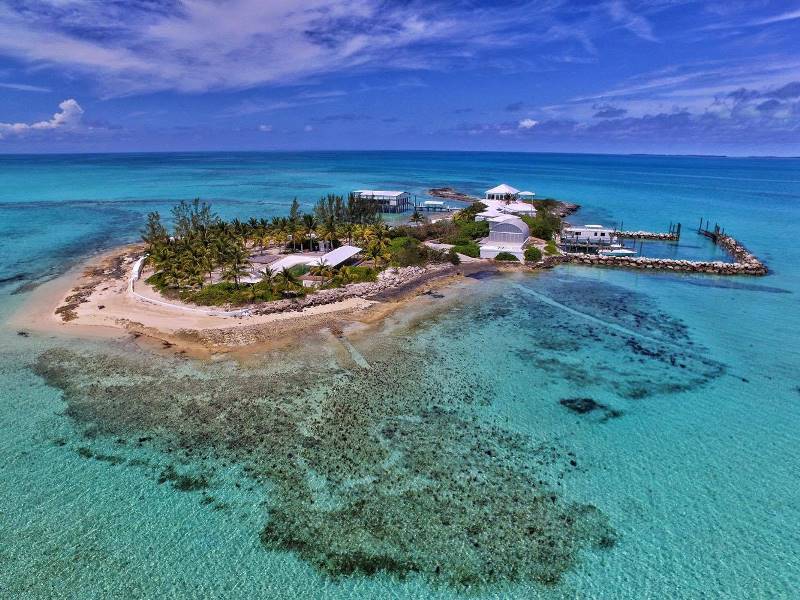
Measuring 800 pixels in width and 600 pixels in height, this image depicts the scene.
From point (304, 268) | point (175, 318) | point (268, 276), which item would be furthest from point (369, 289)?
point (175, 318)

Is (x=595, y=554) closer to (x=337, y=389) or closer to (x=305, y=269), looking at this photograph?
(x=337, y=389)

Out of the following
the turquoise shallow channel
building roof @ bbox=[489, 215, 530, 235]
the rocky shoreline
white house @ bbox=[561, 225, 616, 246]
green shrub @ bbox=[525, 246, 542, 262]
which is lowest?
the turquoise shallow channel

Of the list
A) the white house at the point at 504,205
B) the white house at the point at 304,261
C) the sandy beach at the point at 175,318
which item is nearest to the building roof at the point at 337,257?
the white house at the point at 304,261

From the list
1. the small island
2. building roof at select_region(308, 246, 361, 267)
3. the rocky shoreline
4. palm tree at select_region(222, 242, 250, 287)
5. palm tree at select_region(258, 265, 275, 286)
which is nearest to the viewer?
the small island

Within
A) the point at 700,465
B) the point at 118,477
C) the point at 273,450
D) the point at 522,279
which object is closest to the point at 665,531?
the point at 700,465

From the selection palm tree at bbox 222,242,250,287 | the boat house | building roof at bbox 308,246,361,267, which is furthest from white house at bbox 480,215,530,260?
the boat house

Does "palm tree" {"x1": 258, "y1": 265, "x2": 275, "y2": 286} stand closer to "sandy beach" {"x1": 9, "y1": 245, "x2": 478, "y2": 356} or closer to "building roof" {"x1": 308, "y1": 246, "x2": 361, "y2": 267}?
"sandy beach" {"x1": 9, "y1": 245, "x2": 478, "y2": 356}

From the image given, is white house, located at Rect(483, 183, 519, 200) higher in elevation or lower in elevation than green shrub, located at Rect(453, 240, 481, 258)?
higher
